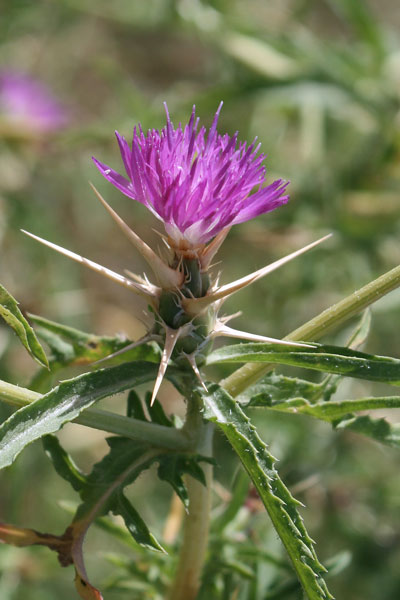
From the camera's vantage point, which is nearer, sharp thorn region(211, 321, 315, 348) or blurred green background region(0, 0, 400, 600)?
sharp thorn region(211, 321, 315, 348)

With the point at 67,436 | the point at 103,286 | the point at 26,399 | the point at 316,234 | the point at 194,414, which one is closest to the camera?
the point at 26,399

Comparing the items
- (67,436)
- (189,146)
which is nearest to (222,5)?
(67,436)

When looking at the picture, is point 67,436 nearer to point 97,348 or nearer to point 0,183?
point 0,183

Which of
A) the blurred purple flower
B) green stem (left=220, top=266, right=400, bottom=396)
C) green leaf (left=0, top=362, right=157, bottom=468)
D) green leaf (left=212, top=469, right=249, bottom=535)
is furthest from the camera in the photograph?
the blurred purple flower

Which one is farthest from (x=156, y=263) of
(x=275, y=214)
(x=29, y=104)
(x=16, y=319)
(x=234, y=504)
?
(x=29, y=104)

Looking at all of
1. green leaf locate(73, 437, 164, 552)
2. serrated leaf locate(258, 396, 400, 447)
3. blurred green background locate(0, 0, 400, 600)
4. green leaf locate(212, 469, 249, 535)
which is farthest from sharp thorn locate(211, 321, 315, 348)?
blurred green background locate(0, 0, 400, 600)

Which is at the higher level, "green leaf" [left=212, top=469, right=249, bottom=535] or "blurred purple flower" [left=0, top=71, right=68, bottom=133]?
"blurred purple flower" [left=0, top=71, right=68, bottom=133]

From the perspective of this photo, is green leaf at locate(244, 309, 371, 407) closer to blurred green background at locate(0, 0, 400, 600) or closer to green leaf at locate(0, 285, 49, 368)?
green leaf at locate(0, 285, 49, 368)
